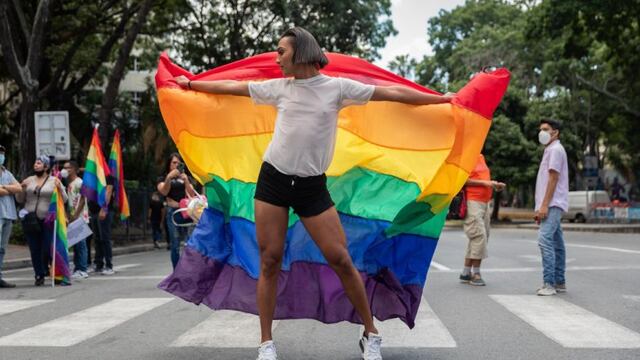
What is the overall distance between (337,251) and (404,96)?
111 centimetres

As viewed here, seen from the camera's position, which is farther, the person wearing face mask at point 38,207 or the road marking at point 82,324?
the person wearing face mask at point 38,207

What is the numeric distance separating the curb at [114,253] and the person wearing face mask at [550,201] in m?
9.68

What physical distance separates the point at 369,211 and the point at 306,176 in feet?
2.94

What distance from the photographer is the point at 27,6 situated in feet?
74.8

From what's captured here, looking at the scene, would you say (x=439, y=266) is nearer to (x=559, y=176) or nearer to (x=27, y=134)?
(x=559, y=176)

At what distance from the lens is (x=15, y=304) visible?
8.16m

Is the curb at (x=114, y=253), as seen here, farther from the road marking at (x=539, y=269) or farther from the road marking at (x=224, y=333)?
the road marking at (x=224, y=333)

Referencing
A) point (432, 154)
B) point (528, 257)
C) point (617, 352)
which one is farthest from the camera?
point (528, 257)

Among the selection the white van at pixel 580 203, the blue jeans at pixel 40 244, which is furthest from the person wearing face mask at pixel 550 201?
the white van at pixel 580 203

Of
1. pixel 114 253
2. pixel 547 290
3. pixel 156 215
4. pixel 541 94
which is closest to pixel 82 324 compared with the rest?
pixel 547 290

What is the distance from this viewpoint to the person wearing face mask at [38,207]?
10.7 metres

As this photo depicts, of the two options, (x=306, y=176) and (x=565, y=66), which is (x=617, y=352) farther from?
(x=565, y=66)

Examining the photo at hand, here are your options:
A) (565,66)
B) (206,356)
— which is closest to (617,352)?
(206,356)

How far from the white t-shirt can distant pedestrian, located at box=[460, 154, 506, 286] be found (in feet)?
15.8
